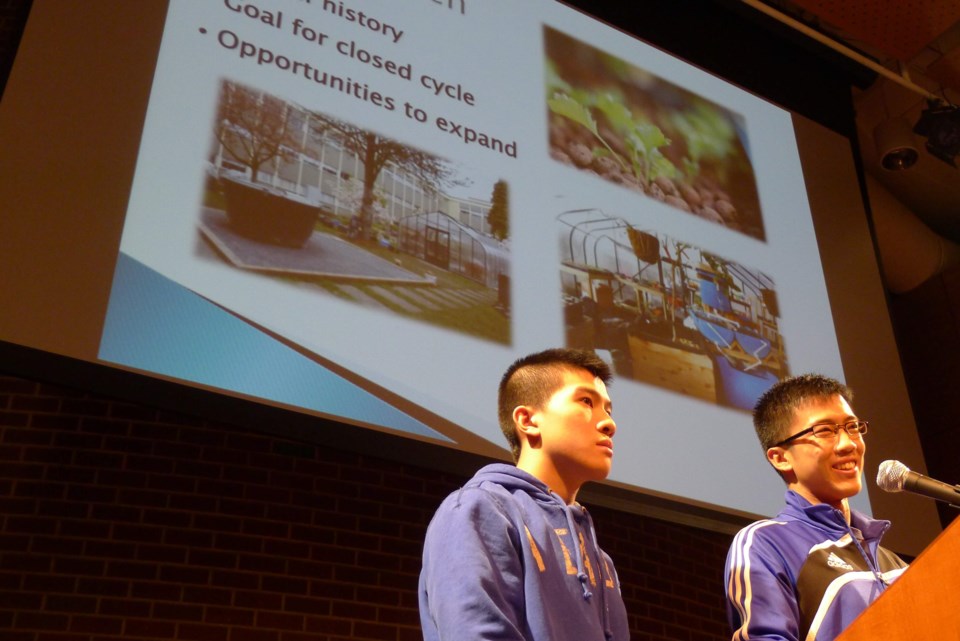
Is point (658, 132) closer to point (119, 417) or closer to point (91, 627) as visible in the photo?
point (119, 417)

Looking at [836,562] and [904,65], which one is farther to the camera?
[904,65]

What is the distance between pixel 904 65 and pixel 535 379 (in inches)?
154

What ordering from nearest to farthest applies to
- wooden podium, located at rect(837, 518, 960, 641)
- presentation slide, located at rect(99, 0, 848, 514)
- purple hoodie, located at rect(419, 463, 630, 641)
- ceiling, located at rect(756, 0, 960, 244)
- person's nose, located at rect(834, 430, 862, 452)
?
wooden podium, located at rect(837, 518, 960, 641), purple hoodie, located at rect(419, 463, 630, 641), person's nose, located at rect(834, 430, 862, 452), presentation slide, located at rect(99, 0, 848, 514), ceiling, located at rect(756, 0, 960, 244)

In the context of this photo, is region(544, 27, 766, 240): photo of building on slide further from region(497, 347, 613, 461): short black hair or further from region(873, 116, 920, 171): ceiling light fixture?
region(497, 347, 613, 461): short black hair

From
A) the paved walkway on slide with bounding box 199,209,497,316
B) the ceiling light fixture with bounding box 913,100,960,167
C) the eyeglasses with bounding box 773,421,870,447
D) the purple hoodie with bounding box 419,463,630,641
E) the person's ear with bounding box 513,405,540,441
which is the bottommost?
the purple hoodie with bounding box 419,463,630,641

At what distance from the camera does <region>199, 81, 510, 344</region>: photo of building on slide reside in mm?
2896

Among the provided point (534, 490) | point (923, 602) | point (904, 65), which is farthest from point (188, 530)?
point (904, 65)

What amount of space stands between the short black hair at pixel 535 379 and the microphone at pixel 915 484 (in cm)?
61

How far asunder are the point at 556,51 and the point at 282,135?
134 cm

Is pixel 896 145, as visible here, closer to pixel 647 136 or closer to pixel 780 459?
pixel 647 136

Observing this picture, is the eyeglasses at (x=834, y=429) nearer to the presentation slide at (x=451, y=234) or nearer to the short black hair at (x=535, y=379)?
the short black hair at (x=535, y=379)

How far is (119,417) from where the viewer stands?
3.39 m

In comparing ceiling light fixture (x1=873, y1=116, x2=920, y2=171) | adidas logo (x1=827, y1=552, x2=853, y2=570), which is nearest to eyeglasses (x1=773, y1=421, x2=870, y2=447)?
adidas logo (x1=827, y1=552, x2=853, y2=570)

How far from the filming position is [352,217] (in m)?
3.09
